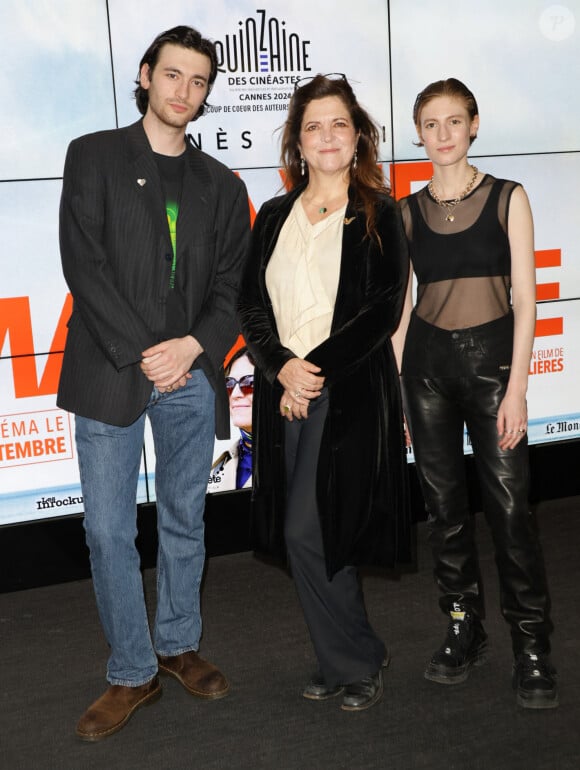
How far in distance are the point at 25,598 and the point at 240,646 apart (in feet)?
3.58

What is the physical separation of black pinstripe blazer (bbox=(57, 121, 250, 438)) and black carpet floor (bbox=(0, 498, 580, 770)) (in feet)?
3.13

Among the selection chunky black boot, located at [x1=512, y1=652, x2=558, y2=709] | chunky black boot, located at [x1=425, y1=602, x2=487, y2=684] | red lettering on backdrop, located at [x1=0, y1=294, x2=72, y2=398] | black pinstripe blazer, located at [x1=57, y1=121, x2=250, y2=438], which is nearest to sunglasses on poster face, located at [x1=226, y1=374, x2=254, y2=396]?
red lettering on backdrop, located at [x1=0, y1=294, x2=72, y2=398]

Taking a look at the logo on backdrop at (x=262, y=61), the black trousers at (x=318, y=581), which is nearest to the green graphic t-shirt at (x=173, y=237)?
the black trousers at (x=318, y=581)

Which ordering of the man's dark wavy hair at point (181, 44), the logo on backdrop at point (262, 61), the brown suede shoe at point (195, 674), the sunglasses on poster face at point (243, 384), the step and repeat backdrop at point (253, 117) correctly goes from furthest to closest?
the sunglasses on poster face at point (243, 384) < the logo on backdrop at point (262, 61) < the step and repeat backdrop at point (253, 117) < the brown suede shoe at point (195, 674) < the man's dark wavy hair at point (181, 44)

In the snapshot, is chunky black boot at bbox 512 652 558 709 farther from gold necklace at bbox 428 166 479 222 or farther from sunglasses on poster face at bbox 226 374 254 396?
sunglasses on poster face at bbox 226 374 254 396

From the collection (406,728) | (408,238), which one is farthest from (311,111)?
(406,728)

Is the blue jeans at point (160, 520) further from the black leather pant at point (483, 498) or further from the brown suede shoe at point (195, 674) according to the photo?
the black leather pant at point (483, 498)

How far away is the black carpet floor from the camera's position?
8.17 ft

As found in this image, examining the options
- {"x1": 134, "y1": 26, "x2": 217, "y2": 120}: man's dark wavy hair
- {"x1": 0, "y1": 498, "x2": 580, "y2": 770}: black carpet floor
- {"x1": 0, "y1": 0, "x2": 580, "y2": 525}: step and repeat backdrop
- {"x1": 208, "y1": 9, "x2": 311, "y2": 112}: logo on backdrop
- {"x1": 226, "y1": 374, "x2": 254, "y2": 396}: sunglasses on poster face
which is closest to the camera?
{"x1": 0, "y1": 498, "x2": 580, "y2": 770}: black carpet floor

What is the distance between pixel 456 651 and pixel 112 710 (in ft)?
3.55

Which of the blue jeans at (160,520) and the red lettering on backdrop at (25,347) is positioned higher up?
the red lettering on backdrop at (25,347)

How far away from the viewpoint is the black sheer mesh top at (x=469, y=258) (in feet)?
8.42

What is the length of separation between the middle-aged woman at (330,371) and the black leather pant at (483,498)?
136mm

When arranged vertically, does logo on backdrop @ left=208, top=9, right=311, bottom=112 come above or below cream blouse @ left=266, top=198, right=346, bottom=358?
above
